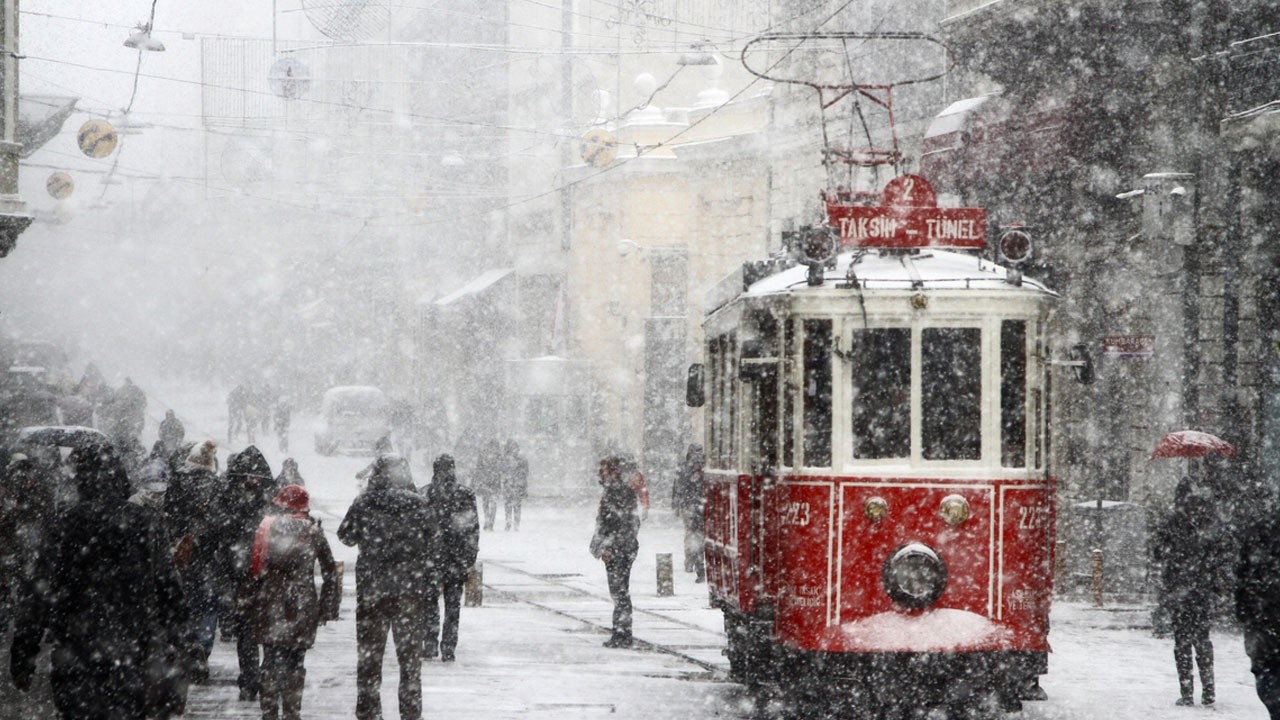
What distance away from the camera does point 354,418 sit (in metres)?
51.4

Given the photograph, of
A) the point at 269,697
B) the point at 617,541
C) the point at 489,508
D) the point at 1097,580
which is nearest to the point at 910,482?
the point at 269,697

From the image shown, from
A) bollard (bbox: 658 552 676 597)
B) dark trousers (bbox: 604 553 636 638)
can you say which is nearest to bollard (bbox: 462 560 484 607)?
bollard (bbox: 658 552 676 597)

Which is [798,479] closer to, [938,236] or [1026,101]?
[938,236]

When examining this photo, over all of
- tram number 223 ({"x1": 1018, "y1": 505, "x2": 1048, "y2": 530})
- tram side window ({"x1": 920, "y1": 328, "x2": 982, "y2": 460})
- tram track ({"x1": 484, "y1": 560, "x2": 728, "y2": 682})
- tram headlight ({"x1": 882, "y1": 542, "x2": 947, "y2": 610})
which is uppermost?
tram side window ({"x1": 920, "y1": 328, "x2": 982, "y2": 460})

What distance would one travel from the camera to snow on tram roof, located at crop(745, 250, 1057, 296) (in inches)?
431

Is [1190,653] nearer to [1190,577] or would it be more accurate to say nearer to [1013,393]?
[1190,577]

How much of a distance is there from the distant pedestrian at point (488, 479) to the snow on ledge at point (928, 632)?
23.1m

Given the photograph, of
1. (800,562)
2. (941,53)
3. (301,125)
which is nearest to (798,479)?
(800,562)

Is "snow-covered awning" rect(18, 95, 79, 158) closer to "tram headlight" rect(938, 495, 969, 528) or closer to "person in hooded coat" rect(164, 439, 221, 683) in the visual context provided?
"person in hooded coat" rect(164, 439, 221, 683)

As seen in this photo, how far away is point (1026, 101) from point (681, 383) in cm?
1953

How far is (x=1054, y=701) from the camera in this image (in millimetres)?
13047

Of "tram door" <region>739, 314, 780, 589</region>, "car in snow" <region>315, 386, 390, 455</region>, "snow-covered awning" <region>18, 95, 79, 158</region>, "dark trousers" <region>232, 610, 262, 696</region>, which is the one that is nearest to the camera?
"tram door" <region>739, 314, 780, 589</region>

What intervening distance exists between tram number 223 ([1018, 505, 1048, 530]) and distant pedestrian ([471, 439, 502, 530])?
2312 centimetres

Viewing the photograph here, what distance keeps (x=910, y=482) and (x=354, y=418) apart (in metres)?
41.9
